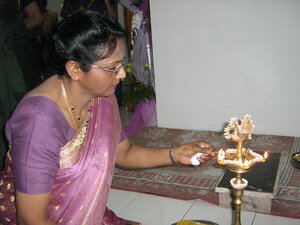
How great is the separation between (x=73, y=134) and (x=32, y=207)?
36cm

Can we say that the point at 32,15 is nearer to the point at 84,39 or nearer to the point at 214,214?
the point at 84,39

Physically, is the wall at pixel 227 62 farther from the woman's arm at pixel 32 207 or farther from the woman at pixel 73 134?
the woman's arm at pixel 32 207

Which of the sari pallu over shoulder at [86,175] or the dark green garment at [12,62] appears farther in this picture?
the dark green garment at [12,62]

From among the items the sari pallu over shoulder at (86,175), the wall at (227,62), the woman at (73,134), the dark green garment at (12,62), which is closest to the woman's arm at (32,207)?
the woman at (73,134)

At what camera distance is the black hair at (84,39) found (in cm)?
138

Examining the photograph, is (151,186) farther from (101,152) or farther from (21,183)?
(21,183)

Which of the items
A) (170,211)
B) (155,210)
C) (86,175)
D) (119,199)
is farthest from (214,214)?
(86,175)

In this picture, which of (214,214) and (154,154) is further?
(214,214)

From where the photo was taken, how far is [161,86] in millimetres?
4273

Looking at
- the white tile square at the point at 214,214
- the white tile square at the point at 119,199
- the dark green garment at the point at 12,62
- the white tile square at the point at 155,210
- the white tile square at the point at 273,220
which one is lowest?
the white tile square at the point at 119,199

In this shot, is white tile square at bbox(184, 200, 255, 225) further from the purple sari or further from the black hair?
the black hair

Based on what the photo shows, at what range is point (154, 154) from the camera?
6.15ft

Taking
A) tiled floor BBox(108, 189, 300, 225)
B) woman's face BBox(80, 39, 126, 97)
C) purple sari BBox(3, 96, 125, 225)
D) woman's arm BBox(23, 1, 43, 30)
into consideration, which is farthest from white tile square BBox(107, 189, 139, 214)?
woman's arm BBox(23, 1, 43, 30)

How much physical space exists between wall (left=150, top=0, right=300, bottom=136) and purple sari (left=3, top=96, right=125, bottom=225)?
7.84 feet
